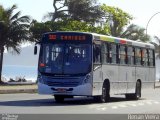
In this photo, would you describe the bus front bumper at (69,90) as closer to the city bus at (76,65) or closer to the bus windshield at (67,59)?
the city bus at (76,65)

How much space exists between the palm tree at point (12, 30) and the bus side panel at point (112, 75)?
84.3 feet

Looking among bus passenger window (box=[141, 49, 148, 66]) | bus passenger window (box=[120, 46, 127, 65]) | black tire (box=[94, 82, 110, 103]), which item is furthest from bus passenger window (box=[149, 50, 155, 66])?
black tire (box=[94, 82, 110, 103])

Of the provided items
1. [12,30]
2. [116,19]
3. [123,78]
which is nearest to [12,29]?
[12,30]

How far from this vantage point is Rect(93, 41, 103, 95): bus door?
23800 mm

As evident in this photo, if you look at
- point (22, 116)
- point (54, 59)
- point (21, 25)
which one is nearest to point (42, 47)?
point (54, 59)

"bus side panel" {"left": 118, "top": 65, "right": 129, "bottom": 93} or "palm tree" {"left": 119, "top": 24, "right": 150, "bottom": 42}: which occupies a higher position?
"palm tree" {"left": 119, "top": 24, "right": 150, "bottom": 42}

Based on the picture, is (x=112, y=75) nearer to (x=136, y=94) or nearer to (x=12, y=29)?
(x=136, y=94)

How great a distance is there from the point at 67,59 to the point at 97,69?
55.6 inches

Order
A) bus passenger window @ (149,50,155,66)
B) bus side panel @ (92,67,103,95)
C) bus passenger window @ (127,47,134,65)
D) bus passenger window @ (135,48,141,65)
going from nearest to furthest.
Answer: bus side panel @ (92,67,103,95) → bus passenger window @ (127,47,134,65) → bus passenger window @ (135,48,141,65) → bus passenger window @ (149,50,155,66)

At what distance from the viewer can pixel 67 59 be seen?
2353 cm

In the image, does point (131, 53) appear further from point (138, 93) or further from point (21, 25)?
point (21, 25)

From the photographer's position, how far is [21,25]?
172ft

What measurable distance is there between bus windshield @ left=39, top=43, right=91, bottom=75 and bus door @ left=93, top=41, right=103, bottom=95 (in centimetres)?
34

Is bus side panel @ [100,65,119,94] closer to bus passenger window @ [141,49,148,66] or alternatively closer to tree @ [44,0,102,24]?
bus passenger window @ [141,49,148,66]
